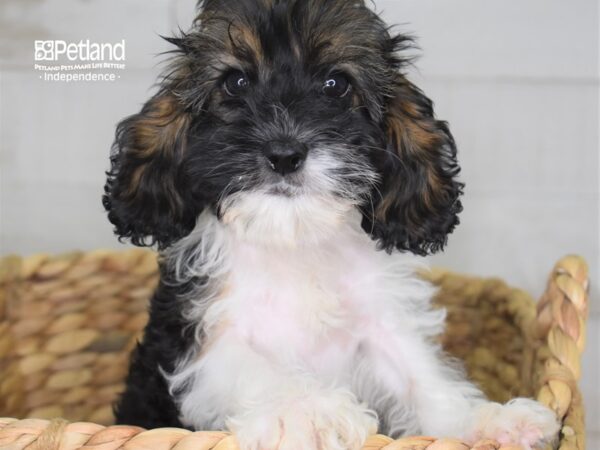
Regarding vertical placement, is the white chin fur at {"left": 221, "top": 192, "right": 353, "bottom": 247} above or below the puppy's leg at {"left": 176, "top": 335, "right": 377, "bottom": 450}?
above

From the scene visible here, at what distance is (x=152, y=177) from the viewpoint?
7.67ft

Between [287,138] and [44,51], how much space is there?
4.92ft

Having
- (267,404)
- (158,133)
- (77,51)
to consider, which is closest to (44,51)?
(77,51)

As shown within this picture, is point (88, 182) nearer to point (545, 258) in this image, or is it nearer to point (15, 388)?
point (15, 388)

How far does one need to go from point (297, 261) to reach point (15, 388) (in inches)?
61.1

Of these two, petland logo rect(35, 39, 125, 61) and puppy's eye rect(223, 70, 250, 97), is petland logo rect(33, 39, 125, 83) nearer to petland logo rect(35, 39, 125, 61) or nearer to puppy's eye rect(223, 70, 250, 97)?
petland logo rect(35, 39, 125, 61)

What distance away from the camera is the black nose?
1.85 m

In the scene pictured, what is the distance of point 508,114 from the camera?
373 centimetres

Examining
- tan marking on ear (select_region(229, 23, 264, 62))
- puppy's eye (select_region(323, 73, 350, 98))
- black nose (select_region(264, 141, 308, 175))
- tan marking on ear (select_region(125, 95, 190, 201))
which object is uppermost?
tan marking on ear (select_region(229, 23, 264, 62))

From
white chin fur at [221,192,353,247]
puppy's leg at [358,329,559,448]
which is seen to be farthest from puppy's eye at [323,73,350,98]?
puppy's leg at [358,329,559,448]

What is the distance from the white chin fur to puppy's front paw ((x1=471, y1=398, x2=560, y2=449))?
2.22 ft

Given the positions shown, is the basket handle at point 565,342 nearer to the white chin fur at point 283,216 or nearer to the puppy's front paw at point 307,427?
the puppy's front paw at point 307,427

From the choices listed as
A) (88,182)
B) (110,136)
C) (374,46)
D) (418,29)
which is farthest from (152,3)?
(374,46)

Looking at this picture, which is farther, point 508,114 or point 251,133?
point 508,114
